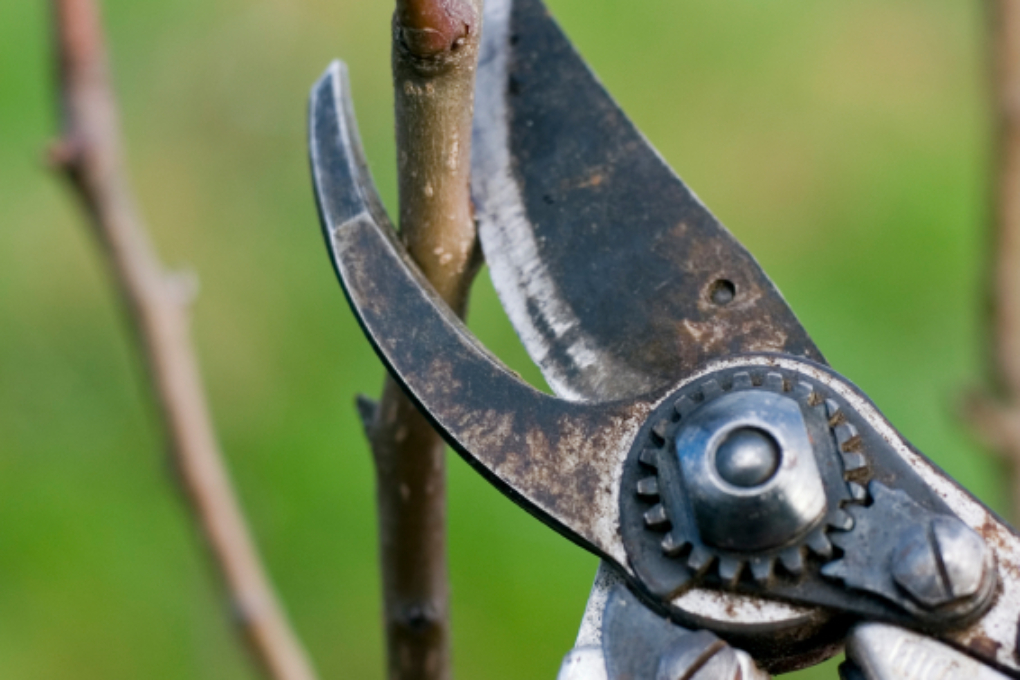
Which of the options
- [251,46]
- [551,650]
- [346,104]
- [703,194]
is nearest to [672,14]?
[703,194]

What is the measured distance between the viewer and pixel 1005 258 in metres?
1.49

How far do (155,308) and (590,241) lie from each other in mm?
662

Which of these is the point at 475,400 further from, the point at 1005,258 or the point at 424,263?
the point at 1005,258

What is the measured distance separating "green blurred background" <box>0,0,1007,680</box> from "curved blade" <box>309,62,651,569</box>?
1.15 metres

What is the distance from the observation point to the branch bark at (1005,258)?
1485 mm

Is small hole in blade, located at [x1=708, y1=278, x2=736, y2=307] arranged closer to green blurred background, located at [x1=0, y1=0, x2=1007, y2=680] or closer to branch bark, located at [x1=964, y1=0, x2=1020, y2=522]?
branch bark, located at [x1=964, y1=0, x2=1020, y2=522]

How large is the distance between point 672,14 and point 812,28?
0.34 meters

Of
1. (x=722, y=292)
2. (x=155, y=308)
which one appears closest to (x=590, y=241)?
(x=722, y=292)

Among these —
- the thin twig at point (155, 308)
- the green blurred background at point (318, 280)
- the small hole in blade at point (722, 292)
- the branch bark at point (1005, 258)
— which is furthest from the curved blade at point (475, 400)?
the green blurred background at point (318, 280)

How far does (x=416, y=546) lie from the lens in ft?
3.92

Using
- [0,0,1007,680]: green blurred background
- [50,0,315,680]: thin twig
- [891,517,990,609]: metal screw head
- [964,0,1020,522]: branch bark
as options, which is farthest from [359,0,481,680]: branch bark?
[0,0,1007,680]: green blurred background

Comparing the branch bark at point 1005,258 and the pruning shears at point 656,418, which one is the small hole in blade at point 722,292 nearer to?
the pruning shears at point 656,418

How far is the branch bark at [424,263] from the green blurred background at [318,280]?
90cm

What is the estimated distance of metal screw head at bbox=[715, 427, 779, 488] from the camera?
907 mm
